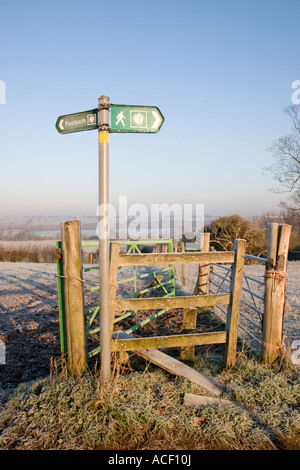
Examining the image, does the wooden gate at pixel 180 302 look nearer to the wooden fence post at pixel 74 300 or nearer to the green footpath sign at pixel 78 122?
the wooden fence post at pixel 74 300

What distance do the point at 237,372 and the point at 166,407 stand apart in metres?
1.14

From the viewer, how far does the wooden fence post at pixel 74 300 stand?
3.33 m

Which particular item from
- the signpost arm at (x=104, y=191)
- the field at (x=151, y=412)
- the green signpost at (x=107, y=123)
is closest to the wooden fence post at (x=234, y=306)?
the field at (x=151, y=412)

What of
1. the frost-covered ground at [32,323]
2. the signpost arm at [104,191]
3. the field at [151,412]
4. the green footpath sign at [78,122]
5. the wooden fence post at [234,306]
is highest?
the green footpath sign at [78,122]

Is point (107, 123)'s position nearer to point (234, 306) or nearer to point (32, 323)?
point (234, 306)

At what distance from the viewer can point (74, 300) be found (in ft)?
11.1

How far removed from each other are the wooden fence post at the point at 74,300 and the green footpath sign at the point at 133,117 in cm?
112

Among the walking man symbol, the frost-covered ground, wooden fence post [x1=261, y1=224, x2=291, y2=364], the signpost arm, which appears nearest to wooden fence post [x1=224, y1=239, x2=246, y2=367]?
wooden fence post [x1=261, y1=224, x2=291, y2=364]

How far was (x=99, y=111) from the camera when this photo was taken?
2812 millimetres

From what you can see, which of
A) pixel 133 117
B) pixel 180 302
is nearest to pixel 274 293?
pixel 180 302

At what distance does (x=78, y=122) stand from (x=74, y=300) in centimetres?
184

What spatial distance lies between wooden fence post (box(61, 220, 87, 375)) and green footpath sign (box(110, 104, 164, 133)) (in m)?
1.12

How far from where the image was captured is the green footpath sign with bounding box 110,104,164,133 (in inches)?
112

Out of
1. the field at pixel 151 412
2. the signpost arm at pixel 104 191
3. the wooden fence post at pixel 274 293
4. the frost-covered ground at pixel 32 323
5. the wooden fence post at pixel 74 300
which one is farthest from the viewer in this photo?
the frost-covered ground at pixel 32 323
